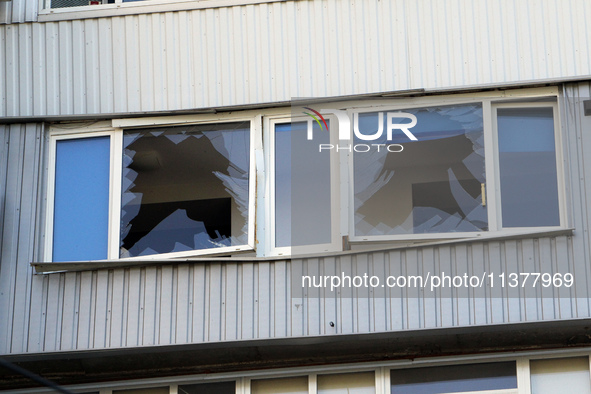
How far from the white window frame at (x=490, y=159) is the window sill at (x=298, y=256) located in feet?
0.09

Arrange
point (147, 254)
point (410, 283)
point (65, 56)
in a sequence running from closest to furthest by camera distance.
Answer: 1. point (410, 283)
2. point (147, 254)
3. point (65, 56)

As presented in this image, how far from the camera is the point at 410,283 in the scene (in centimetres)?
879

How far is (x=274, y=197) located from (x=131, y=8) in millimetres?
2425

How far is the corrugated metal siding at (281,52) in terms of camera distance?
942cm

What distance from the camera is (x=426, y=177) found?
9.38 metres

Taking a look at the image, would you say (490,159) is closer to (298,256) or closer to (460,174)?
(460,174)

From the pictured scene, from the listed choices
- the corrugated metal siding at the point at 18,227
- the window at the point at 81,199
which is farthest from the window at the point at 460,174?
the corrugated metal siding at the point at 18,227

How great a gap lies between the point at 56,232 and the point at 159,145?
128 cm

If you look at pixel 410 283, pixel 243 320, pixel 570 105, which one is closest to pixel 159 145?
pixel 243 320

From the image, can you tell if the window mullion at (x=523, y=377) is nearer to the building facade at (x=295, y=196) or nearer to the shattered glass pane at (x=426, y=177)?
the building facade at (x=295, y=196)

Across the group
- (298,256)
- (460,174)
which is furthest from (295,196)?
(460,174)

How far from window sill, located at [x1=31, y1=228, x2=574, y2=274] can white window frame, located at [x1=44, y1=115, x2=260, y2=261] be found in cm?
10

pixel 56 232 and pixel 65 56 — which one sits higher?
pixel 65 56

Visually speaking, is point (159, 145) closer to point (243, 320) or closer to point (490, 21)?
point (243, 320)
